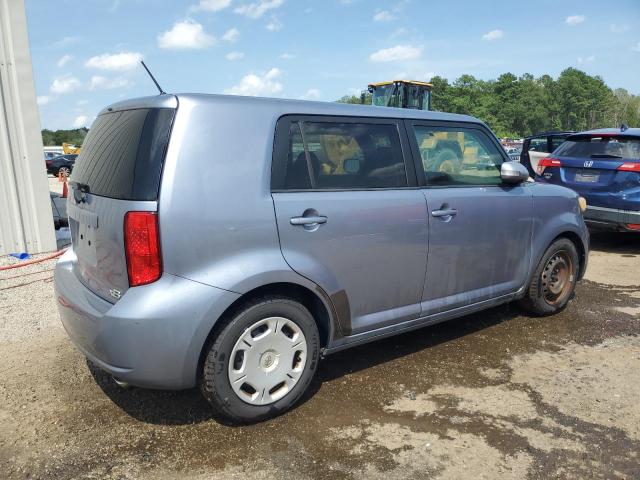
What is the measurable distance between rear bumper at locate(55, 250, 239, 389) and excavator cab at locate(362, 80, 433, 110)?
741 inches

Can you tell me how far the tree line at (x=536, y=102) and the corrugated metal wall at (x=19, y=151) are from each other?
98231 mm

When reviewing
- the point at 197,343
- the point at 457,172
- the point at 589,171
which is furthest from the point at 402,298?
the point at 589,171

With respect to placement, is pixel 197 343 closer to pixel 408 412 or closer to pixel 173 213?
pixel 173 213

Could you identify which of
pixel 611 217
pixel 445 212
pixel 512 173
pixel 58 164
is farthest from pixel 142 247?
pixel 58 164

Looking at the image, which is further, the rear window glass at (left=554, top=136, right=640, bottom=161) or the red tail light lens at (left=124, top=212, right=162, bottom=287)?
the rear window glass at (left=554, top=136, right=640, bottom=161)

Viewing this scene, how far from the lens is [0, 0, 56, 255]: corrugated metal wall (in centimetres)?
640

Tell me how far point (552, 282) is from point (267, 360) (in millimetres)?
3032

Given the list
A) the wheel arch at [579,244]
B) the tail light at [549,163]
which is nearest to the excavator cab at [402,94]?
the tail light at [549,163]

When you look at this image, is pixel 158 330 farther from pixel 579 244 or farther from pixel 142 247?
pixel 579 244

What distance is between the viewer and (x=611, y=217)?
23.2 ft

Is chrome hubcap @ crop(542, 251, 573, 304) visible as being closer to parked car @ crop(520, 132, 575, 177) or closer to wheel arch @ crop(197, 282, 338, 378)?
wheel arch @ crop(197, 282, 338, 378)

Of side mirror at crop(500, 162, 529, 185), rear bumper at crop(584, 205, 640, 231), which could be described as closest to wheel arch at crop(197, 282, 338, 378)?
side mirror at crop(500, 162, 529, 185)

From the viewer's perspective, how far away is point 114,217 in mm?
2576

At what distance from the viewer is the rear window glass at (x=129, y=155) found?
2.53 meters
